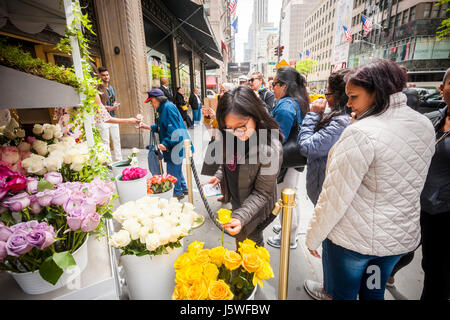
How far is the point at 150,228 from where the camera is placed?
965 millimetres

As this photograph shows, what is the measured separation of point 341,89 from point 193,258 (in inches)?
73.2

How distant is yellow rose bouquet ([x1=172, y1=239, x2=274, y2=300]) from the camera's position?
2.59 feet

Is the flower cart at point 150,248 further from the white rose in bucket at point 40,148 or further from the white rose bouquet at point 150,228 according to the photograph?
the white rose in bucket at point 40,148

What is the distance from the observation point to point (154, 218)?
1.03 m

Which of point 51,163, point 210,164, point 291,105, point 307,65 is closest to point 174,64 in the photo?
point 291,105

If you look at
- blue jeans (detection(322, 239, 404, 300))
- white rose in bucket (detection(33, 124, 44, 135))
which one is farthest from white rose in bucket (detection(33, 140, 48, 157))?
blue jeans (detection(322, 239, 404, 300))

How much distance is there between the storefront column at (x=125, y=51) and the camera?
554cm

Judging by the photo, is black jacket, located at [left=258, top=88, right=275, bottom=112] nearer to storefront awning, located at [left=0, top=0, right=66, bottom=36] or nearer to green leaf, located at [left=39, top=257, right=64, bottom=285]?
storefront awning, located at [left=0, top=0, right=66, bottom=36]

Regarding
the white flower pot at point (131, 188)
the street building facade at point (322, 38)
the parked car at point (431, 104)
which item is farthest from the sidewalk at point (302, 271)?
the street building facade at point (322, 38)

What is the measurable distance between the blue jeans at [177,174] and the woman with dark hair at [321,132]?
2.33 metres

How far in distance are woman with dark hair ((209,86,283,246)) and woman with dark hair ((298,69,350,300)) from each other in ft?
1.43

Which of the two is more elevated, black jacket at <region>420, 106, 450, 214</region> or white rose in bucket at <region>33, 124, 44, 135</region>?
white rose in bucket at <region>33, 124, 44, 135</region>
